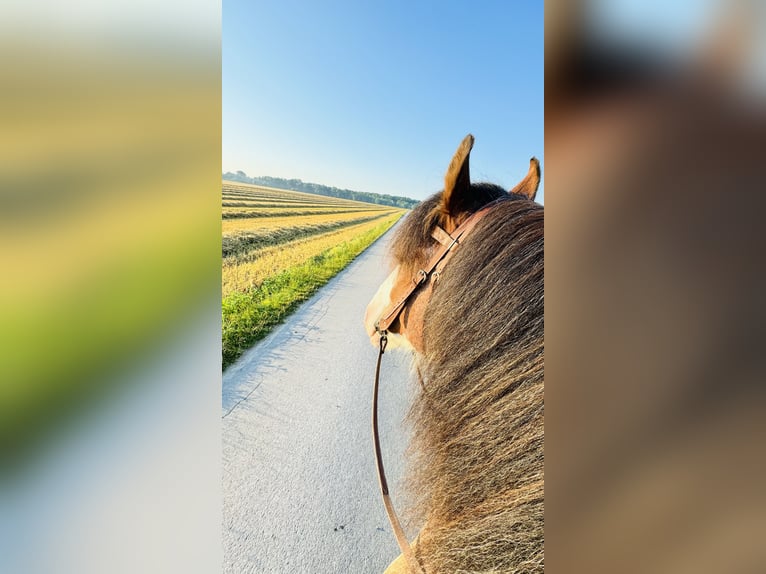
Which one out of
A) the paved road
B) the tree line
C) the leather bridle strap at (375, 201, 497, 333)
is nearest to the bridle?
the leather bridle strap at (375, 201, 497, 333)

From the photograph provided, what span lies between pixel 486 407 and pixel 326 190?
1.05 meters

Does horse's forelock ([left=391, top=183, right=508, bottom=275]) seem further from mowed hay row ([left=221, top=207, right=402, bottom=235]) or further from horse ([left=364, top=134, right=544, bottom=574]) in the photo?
mowed hay row ([left=221, top=207, right=402, bottom=235])

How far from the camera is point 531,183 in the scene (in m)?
1.11

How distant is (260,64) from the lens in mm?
1109

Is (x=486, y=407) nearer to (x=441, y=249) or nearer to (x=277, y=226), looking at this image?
(x=441, y=249)

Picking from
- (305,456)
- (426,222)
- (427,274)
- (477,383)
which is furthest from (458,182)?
(305,456)

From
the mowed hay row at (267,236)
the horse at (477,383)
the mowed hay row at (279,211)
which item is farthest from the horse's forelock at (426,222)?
the mowed hay row at (279,211)

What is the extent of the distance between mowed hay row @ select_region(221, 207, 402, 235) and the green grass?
0.61 ft

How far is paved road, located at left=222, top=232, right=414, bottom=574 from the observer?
114 centimetres
